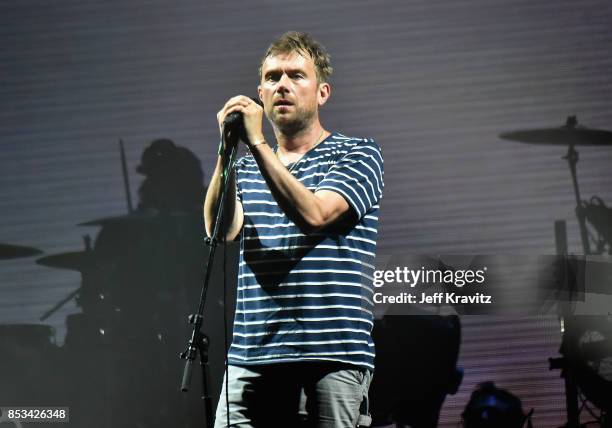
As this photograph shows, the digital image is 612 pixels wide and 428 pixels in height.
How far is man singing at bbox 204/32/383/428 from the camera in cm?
167

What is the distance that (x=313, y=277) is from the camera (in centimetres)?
171

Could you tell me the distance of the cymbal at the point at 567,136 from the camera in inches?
109

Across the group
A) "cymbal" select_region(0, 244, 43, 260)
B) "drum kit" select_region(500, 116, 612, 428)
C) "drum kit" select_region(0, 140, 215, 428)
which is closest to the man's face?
"drum kit" select_region(0, 140, 215, 428)

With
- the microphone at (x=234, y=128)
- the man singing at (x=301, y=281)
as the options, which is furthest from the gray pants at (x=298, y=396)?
the microphone at (x=234, y=128)

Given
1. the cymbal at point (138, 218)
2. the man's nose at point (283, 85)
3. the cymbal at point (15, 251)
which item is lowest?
the cymbal at point (15, 251)

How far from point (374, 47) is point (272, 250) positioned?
1.40 m

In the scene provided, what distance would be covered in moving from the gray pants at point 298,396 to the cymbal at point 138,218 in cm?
130

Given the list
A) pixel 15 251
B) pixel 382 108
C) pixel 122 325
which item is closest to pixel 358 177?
pixel 382 108

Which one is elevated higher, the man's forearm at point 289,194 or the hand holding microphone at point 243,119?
the hand holding microphone at point 243,119

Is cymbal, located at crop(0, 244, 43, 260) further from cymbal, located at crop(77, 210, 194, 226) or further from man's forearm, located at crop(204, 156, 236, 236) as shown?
man's forearm, located at crop(204, 156, 236, 236)

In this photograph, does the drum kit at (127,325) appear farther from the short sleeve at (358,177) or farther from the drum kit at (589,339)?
the drum kit at (589,339)

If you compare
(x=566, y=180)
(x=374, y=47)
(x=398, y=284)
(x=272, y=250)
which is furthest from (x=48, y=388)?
(x=566, y=180)

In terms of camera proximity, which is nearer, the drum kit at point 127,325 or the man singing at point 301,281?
the man singing at point 301,281

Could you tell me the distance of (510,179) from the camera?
279 centimetres
